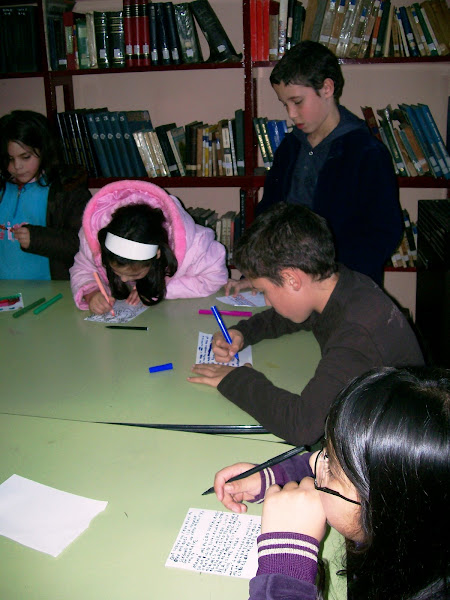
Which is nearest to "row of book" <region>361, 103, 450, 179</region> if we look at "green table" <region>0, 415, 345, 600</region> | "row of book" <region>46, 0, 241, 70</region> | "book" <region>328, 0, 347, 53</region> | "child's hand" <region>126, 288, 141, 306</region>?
"book" <region>328, 0, 347, 53</region>

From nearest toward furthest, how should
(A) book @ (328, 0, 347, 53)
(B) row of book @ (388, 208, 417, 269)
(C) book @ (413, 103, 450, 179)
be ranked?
1. (A) book @ (328, 0, 347, 53)
2. (C) book @ (413, 103, 450, 179)
3. (B) row of book @ (388, 208, 417, 269)

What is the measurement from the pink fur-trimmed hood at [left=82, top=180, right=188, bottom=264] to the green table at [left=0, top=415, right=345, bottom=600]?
0.89 m

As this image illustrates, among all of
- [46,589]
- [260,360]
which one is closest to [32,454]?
[46,589]

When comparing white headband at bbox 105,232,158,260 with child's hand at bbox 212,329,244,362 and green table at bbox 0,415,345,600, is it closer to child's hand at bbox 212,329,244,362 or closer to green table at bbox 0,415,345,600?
child's hand at bbox 212,329,244,362

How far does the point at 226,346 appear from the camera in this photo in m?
1.49

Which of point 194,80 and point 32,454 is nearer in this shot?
point 32,454

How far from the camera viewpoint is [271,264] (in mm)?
1328

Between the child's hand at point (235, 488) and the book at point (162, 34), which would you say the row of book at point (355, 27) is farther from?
the child's hand at point (235, 488)

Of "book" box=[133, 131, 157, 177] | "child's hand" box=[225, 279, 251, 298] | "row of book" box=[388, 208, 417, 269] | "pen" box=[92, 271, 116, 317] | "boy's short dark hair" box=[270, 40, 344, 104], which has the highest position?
"boy's short dark hair" box=[270, 40, 344, 104]

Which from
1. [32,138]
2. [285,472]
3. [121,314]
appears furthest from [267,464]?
[32,138]

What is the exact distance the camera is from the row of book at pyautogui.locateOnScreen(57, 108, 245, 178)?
2943 mm

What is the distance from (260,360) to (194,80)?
2283 mm

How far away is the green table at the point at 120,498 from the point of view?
784 mm

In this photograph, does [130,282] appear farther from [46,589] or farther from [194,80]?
[194,80]
